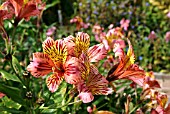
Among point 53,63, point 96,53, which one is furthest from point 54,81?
point 96,53

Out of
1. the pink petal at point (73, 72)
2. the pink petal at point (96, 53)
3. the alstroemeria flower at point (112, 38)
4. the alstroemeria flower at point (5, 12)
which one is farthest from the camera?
the alstroemeria flower at point (112, 38)

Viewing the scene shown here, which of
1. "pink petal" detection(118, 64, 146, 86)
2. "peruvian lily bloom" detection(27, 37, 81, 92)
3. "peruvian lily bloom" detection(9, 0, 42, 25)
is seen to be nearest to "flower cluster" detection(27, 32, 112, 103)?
"peruvian lily bloom" detection(27, 37, 81, 92)

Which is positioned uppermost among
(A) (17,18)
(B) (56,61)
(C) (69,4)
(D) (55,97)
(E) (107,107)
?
(C) (69,4)

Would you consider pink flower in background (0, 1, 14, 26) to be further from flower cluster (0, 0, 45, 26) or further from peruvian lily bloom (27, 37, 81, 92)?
peruvian lily bloom (27, 37, 81, 92)

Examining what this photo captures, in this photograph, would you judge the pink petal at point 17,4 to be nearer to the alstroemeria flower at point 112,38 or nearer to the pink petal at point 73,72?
the pink petal at point 73,72

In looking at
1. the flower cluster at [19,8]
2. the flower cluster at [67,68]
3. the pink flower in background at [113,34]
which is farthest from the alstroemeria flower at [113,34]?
the flower cluster at [67,68]

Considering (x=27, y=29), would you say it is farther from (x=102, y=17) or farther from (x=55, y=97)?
(x=102, y=17)

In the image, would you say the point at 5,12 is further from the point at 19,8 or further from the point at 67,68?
the point at 67,68

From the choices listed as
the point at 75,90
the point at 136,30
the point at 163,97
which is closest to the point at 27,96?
the point at 75,90
